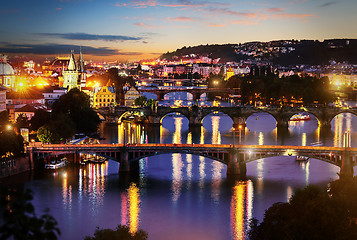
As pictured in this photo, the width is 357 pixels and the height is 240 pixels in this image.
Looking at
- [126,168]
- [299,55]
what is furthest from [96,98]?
[299,55]

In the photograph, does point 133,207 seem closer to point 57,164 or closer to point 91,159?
point 57,164

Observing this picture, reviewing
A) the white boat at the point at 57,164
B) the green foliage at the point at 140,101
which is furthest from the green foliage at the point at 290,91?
the white boat at the point at 57,164

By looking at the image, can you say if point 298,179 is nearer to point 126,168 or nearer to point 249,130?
point 126,168

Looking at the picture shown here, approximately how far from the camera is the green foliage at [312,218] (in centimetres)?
1535

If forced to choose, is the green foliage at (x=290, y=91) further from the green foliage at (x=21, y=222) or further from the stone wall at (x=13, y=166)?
the green foliage at (x=21, y=222)

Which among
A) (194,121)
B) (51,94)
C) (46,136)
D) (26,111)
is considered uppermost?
(51,94)

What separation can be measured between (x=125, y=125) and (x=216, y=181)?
2350 cm

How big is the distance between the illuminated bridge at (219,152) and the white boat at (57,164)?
86 centimetres

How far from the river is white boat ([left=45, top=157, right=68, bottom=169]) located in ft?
1.51

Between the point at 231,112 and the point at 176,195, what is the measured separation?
84.5ft

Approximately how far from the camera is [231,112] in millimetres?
49406

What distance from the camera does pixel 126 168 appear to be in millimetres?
28000

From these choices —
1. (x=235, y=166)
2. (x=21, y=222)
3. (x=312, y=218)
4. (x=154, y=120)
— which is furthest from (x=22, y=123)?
(x=21, y=222)

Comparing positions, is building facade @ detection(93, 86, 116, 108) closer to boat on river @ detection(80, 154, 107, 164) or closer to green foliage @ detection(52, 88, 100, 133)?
green foliage @ detection(52, 88, 100, 133)
